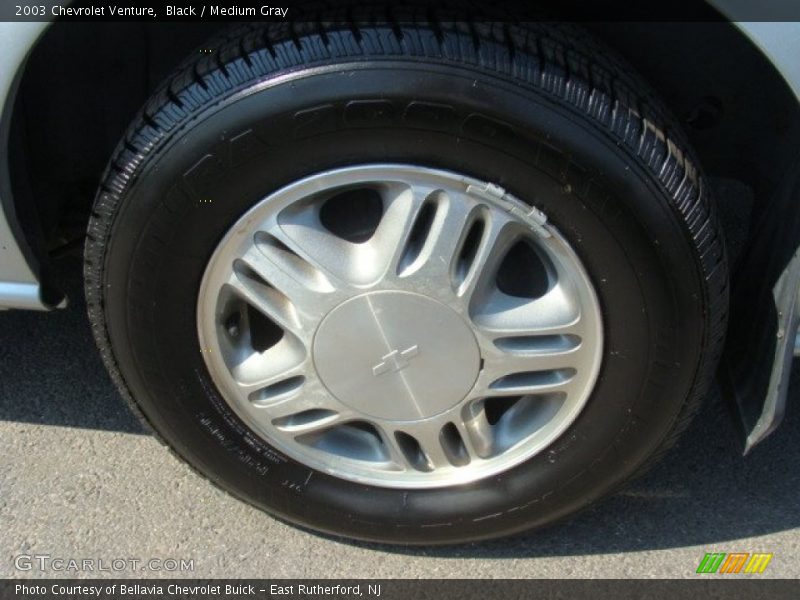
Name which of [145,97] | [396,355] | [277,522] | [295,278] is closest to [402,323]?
[396,355]

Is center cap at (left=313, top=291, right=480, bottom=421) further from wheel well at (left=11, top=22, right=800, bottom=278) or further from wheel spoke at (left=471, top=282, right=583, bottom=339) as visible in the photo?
wheel well at (left=11, top=22, right=800, bottom=278)

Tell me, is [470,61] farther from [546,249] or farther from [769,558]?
[769,558]

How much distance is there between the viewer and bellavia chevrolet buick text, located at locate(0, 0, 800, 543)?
1.67 meters

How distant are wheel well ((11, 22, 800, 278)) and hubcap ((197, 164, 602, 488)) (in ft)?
1.60

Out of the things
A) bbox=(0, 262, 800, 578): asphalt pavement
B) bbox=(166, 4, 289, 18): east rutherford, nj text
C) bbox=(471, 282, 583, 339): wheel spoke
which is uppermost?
bbox=(166, 4, 289, 18): east rutherford, nj text

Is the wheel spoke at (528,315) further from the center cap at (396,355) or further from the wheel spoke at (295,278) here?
the wheel spoke at (295,278)

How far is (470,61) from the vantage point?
1.64 meters

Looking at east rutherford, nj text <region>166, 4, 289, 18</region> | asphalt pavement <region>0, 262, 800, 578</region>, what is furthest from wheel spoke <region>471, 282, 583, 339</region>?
east rutherford, nj text <region>166, 4, 289, 18</region>

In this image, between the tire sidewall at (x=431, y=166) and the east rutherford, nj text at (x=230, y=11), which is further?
the east rutherford, nj text at (x=230, y=11)

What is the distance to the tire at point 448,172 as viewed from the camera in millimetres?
1650

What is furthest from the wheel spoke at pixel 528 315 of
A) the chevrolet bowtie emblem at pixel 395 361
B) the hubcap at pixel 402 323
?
the chevrolet bowtie emblem at pixel 395 361

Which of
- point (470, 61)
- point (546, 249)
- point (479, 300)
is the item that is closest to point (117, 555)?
point (479, 300)

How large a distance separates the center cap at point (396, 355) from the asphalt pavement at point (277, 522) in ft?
1.32

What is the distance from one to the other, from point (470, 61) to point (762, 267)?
82cm
